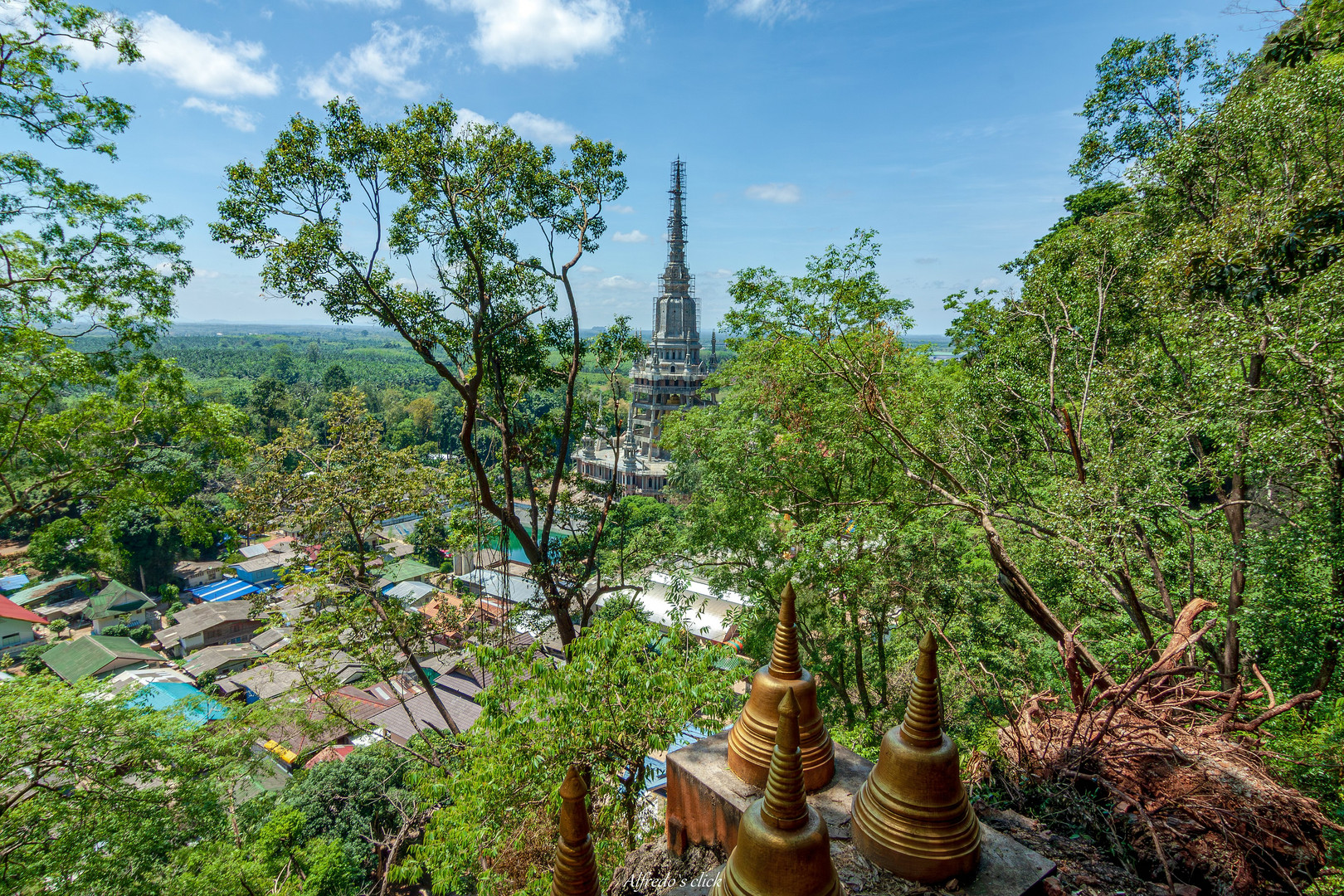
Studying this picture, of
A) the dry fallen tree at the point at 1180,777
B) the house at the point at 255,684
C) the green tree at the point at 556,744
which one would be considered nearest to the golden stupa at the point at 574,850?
the green tree at the point at 556,744

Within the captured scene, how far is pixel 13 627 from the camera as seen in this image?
2722 centimetres

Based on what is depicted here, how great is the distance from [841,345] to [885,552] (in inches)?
200

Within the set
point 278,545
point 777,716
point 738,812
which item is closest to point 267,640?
point 278,545

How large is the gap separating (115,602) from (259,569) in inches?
250

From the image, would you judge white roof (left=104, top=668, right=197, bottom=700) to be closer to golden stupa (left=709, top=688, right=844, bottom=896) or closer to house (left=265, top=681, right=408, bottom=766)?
house (left=265, top=681, right=408, bottom=766)

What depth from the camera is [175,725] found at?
310 inches

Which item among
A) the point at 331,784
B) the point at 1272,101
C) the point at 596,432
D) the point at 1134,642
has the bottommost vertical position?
the point at 331,784

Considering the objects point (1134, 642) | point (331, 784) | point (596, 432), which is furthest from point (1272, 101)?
point (331, 784)

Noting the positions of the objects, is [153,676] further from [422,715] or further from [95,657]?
[422,715]

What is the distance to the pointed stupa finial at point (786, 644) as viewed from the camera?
3734 millimetres

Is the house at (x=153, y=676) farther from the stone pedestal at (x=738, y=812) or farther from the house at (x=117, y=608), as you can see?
the stone pedestal at (x=738, y=812)

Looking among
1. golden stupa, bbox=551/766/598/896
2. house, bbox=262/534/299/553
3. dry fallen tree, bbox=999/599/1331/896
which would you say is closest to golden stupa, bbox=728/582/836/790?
golden stupa, bbox=551/766/598/896

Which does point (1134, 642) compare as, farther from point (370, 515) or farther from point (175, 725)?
point (175, 725)

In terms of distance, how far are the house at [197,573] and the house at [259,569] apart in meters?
2.42
